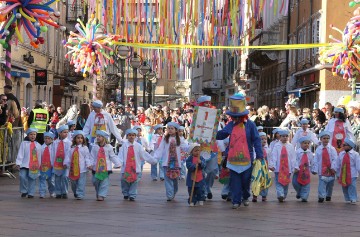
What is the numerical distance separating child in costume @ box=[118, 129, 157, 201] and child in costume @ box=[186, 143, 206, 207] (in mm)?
977

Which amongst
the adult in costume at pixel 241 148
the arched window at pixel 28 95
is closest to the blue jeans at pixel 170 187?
the adult in costume at pixel 241 148

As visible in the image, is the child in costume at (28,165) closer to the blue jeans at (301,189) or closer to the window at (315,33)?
the blue jeans at (301,189)

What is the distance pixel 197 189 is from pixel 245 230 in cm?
409

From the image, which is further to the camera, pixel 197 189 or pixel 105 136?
pixel 105 136

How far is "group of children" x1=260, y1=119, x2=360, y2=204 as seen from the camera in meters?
17.7

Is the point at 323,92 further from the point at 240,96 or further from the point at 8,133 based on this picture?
the point at 240,96

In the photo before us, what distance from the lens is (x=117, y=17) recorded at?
21.0 meters

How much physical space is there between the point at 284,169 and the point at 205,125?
187 cm

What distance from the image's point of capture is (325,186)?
17.9 meters

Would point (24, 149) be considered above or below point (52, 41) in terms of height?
below

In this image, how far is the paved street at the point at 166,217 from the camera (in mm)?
12281

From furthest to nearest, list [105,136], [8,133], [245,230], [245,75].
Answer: [245,75] → [8,133] → [105,136] → [245,230]

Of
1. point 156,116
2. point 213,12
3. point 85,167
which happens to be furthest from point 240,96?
point 156,116

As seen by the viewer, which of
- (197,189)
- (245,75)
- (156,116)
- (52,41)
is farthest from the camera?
(245,75)
